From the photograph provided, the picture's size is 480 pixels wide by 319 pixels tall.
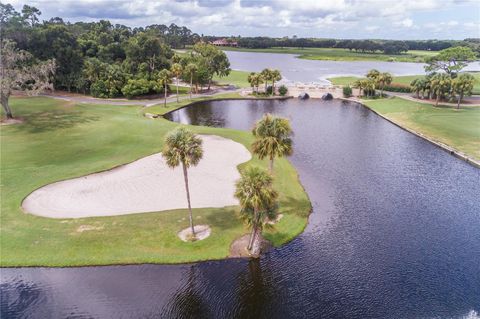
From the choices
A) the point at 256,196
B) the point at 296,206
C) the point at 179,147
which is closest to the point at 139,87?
the point at 296,206

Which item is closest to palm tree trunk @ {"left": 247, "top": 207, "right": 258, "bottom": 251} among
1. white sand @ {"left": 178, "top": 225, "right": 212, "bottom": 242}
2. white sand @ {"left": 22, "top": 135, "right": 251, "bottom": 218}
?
white sand @ {"left": 178, "top": 225, "right": 212, "bottom": 242}

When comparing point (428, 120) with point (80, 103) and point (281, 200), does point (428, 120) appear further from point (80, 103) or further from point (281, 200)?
point (80, 103)

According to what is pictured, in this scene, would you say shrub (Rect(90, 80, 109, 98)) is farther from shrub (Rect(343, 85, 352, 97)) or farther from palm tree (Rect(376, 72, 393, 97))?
palm tree (Rect(376, 72, 393, 97))

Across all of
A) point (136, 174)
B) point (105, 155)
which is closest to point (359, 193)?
point (136, 174)

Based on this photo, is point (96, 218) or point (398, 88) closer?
point (96, 218)

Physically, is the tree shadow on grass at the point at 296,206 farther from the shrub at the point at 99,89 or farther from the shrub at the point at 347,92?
the shrub at the point at 347,92

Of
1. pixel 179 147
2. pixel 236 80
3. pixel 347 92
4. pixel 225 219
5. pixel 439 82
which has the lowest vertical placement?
pixel 225 219

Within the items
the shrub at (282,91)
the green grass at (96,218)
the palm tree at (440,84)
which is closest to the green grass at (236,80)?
the shrub at (282,91)

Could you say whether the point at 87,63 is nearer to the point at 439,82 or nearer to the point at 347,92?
the point at 347,92
